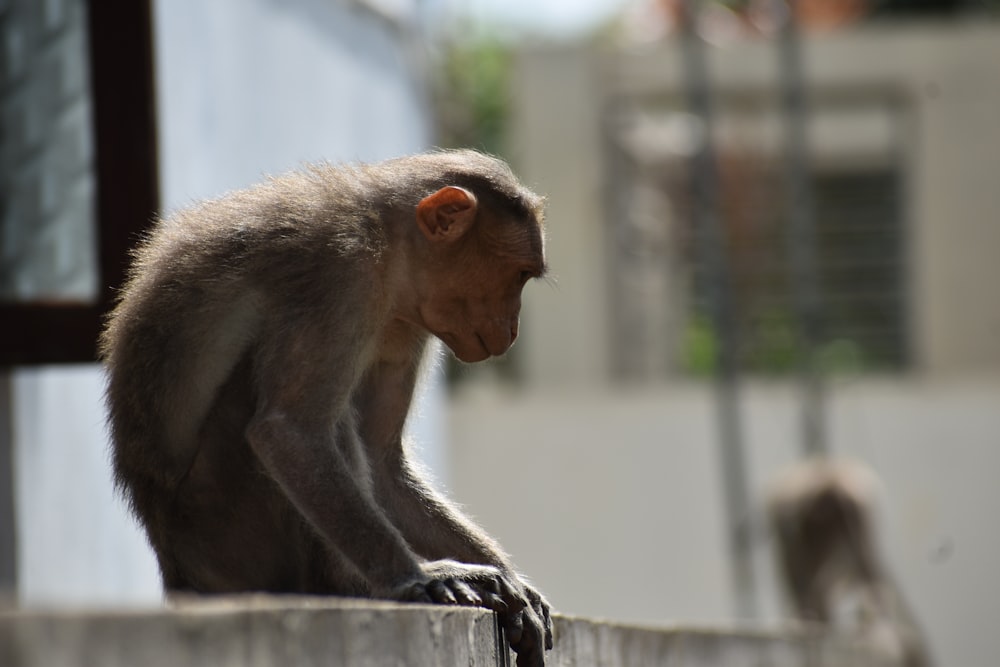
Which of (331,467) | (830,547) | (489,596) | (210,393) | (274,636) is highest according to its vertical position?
(210,393)

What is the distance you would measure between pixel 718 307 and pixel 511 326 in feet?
26.3

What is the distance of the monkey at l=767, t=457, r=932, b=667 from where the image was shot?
1114 cm

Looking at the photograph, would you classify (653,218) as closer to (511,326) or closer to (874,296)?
(874,296)

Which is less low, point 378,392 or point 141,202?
point 141,202

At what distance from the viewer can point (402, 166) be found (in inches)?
183

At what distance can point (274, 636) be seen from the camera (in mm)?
2533

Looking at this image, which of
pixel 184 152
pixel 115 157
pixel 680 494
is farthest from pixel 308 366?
pixel 680 494

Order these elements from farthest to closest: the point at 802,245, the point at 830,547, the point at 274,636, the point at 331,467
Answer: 1. the point at 802,245
2. the point at 830,547
3. the point at 331,467
4. the point at 274,636

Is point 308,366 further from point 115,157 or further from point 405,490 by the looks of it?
Answer: point 115,157

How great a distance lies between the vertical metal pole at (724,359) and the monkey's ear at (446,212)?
25.9 ft

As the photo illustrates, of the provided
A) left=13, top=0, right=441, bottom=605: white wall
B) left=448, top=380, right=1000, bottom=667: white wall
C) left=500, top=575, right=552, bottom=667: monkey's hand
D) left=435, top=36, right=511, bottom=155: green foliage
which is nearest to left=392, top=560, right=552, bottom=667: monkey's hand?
left=500, top=575, right=552, bottom=667: monkey's hand

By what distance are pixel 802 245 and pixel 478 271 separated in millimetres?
8303

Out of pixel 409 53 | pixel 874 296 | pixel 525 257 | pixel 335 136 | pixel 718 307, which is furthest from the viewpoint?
pixel 874 296

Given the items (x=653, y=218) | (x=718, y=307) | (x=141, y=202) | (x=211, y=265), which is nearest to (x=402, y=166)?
(x=211, y=265)
